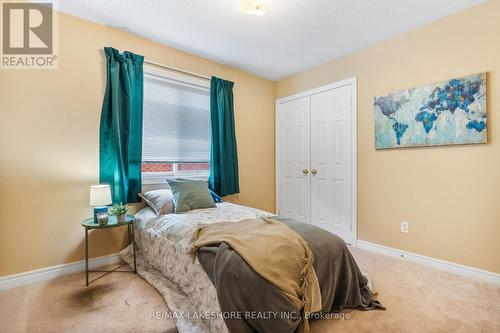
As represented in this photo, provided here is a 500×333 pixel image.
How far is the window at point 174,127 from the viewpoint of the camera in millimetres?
2945

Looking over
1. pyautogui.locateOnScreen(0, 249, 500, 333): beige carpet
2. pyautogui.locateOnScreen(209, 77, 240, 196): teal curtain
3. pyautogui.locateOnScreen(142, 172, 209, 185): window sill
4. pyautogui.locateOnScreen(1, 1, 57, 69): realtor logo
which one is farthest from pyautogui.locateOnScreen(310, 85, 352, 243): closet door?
pyautogui.locateOnScreen(1, 1, 57, 69): realtor logo

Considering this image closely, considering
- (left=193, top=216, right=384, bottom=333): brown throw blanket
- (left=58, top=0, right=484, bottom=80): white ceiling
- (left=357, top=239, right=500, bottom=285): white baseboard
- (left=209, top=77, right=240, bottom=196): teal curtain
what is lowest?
(left=357, top=239, right=500, bottom=285): white baseboard

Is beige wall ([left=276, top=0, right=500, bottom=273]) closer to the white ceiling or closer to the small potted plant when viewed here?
the white ceiling

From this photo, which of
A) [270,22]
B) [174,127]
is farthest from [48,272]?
[270,22]

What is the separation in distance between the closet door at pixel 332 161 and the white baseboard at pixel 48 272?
272 centimetres

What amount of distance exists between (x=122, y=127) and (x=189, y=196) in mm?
1034

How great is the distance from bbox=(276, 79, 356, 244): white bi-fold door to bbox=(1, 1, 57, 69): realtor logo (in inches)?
121

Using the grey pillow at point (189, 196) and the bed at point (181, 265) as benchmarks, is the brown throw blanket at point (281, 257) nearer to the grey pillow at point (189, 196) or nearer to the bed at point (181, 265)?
the bed at point (181, 265)

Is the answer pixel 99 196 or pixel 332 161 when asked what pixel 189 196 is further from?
pixel 332 161

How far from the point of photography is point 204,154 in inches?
135

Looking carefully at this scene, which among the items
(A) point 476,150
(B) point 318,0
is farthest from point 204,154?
(A) point 476,150

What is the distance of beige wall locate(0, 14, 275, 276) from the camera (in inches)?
84.0

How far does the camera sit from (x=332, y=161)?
3.47m

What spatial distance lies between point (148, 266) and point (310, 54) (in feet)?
10.4
